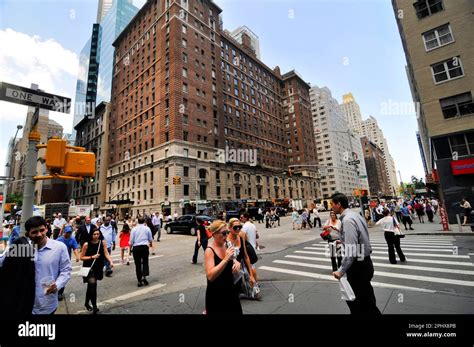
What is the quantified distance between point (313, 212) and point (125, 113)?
Result: 51.4m

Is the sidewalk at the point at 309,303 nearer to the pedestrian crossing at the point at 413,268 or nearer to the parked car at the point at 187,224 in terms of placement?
the pedestrian crossing at the point at 413,268

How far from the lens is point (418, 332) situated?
3299mm

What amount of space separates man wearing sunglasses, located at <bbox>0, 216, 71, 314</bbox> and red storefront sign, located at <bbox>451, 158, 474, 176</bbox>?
79.5 feet

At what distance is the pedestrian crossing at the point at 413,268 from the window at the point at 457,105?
13676mm

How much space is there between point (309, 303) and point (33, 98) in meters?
6.34

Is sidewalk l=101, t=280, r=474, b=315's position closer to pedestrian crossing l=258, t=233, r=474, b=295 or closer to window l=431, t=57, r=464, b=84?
pedestrian crossing l=258, t=233, r=474, b=295

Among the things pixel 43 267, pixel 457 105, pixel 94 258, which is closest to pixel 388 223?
pixel 94 258

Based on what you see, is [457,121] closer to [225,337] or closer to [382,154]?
[225,337]

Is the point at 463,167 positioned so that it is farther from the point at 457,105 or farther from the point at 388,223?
the point at 388,223

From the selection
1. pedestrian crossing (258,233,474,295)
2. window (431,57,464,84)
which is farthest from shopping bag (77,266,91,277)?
window (431,57,464,84)

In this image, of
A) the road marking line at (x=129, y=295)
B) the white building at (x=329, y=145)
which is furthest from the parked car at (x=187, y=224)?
the white building at (x=329, y=145)

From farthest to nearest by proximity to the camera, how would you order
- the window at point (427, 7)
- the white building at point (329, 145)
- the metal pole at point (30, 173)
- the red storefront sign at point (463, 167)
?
the white building at point (329, 145)
the window at point (427, 7)
the red storefront sign at point (463, 167)
the metal pole at point (30, 173)

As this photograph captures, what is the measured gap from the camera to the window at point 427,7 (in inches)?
763

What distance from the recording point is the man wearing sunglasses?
9.71ft
